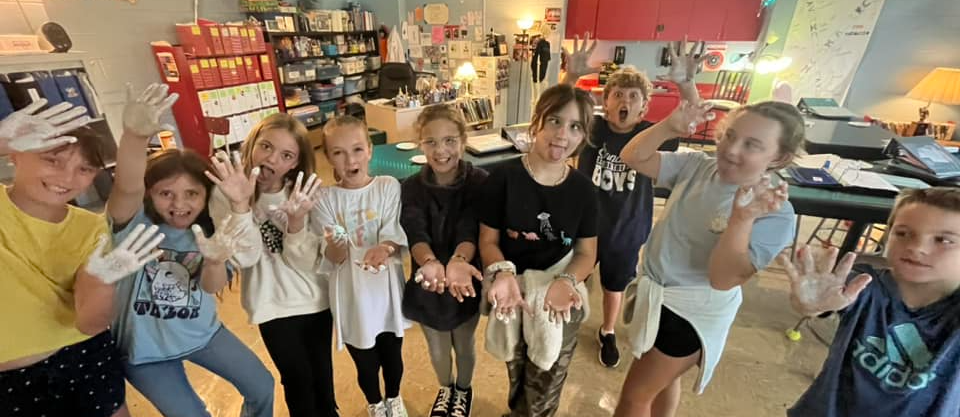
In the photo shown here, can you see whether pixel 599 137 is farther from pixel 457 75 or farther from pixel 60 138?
pixel 457 75

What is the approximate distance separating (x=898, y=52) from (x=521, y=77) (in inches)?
173

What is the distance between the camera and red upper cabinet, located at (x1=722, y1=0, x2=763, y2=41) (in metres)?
5.03

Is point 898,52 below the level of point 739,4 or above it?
below

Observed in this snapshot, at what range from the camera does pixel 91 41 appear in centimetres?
341

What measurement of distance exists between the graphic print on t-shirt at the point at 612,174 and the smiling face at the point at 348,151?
986 millimetres

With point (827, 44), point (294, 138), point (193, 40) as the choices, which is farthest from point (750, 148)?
point (827, 44)

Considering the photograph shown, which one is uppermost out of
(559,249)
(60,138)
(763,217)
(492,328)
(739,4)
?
(739,4)

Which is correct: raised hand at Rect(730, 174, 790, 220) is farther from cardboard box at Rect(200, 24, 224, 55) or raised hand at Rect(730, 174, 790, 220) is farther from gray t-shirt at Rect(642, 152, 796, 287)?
cardboard box at Rect(200, 24, 224, 55)

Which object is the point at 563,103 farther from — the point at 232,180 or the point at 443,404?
the point at 443,404

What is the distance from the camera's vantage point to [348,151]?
1235 mm

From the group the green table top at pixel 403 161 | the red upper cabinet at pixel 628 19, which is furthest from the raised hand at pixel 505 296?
the red upper cabinet at pixel 628 19

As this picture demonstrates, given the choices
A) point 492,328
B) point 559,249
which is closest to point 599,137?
point 559,249

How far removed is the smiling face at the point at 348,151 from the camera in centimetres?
123

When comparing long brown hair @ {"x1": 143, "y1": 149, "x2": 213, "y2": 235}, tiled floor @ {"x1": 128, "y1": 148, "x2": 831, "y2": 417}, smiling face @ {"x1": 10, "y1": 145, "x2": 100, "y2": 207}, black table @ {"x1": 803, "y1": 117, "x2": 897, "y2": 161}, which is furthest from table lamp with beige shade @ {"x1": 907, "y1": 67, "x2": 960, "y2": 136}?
smiling face @ {"x1": 10, "y1": 145, "x2": 100, "y2": 207}
